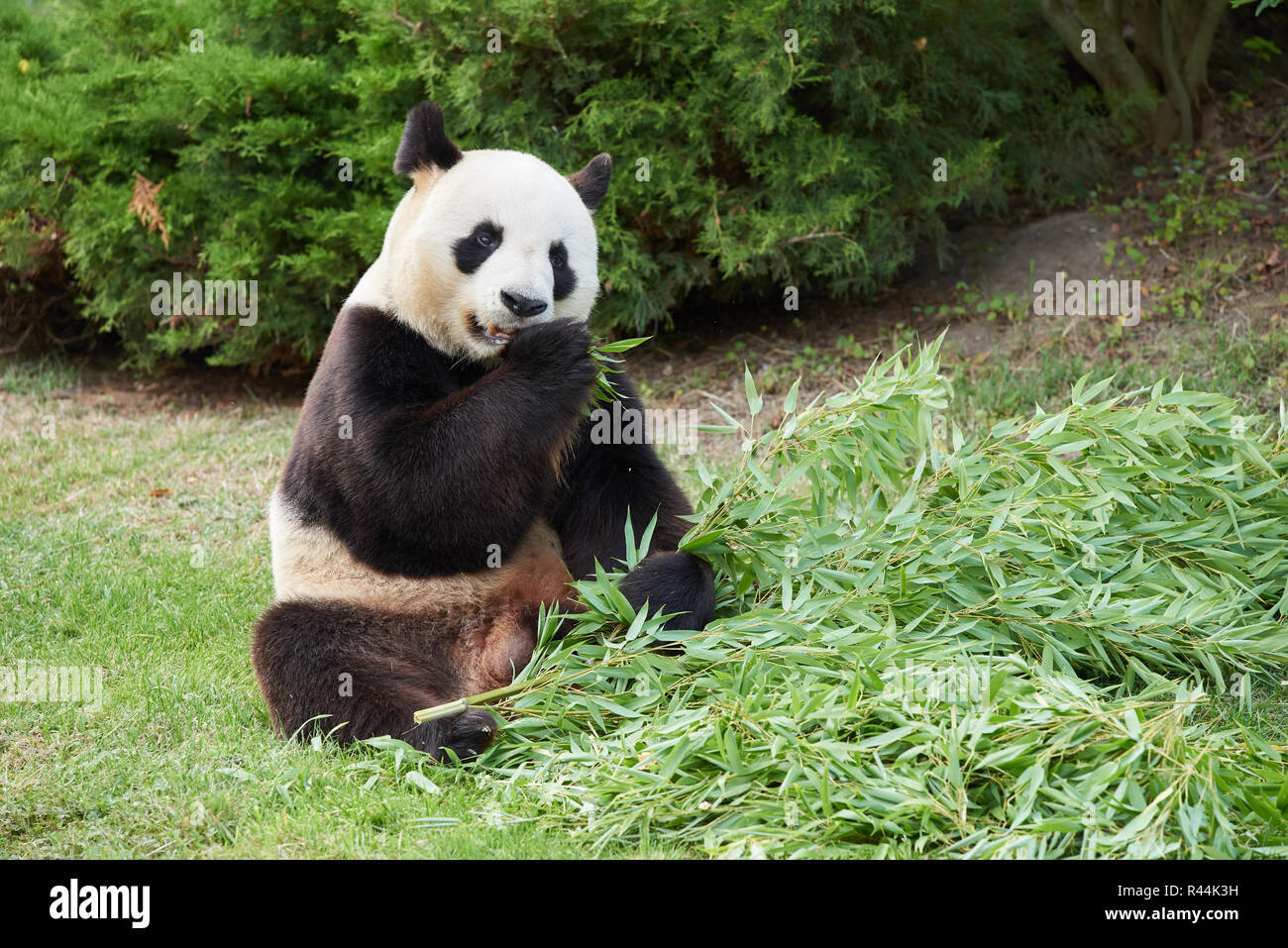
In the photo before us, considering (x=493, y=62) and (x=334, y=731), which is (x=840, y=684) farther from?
(x=493, y=62)

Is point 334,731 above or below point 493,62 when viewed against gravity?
below

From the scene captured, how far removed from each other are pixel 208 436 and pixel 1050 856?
6.26 m

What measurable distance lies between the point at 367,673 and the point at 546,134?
457 cm

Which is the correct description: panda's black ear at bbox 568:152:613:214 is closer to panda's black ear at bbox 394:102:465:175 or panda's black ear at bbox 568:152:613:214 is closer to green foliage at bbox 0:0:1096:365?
panda's black ear at bbox 394:102:465:175

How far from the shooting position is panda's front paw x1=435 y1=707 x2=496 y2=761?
3432 mm

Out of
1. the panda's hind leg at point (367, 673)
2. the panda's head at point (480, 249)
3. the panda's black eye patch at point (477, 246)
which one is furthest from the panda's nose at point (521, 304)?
the panda's hind leg at point (367, 673)

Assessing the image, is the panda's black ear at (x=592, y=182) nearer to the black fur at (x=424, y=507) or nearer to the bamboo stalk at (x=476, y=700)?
the black fur at (x=424, y=507)

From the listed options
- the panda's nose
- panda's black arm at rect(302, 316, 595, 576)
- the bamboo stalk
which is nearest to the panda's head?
the panda's nose

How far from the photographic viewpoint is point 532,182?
3852 mm

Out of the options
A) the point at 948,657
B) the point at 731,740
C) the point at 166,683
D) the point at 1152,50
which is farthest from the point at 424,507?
the point at 1152,50

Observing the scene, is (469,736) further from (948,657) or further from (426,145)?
(426,145)

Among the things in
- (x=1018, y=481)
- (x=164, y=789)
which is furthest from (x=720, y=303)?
(x=164, y=789)

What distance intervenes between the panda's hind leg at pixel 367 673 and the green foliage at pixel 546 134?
3852mm

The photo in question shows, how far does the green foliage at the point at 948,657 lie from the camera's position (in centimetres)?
287
